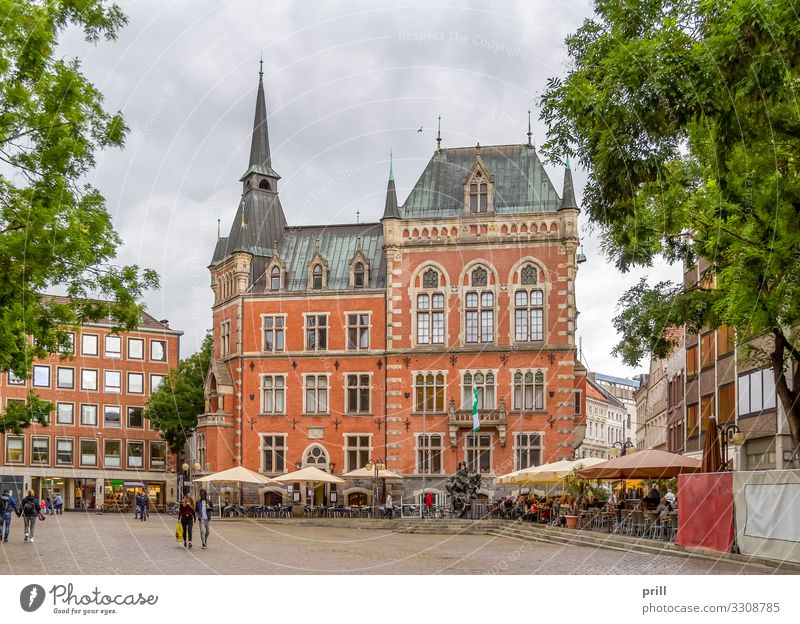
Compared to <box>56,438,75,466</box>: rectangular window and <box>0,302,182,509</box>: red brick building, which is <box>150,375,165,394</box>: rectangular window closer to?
<box>0,302,182,509</box>: red brick building

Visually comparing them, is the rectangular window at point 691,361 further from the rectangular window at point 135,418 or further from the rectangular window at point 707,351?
the rectangular window at point 135,418

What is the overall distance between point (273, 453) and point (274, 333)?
6630 millimetres

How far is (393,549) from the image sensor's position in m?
29.9

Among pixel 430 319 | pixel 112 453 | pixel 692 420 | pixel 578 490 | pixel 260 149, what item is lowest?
pixel 112 453

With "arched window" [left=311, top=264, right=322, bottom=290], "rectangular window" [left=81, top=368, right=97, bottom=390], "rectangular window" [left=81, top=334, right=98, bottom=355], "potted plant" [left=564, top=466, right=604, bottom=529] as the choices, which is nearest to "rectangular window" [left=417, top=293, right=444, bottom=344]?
"arched window" [left=311, top=264, right=322, bottom=290]

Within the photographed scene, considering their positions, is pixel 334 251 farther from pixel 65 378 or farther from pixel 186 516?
pixel 186 516

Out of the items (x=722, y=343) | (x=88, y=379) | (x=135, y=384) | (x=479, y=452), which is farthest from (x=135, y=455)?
(x=722, y=343)

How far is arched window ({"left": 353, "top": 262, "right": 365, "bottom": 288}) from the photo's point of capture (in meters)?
60.5

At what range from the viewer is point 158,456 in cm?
8088
